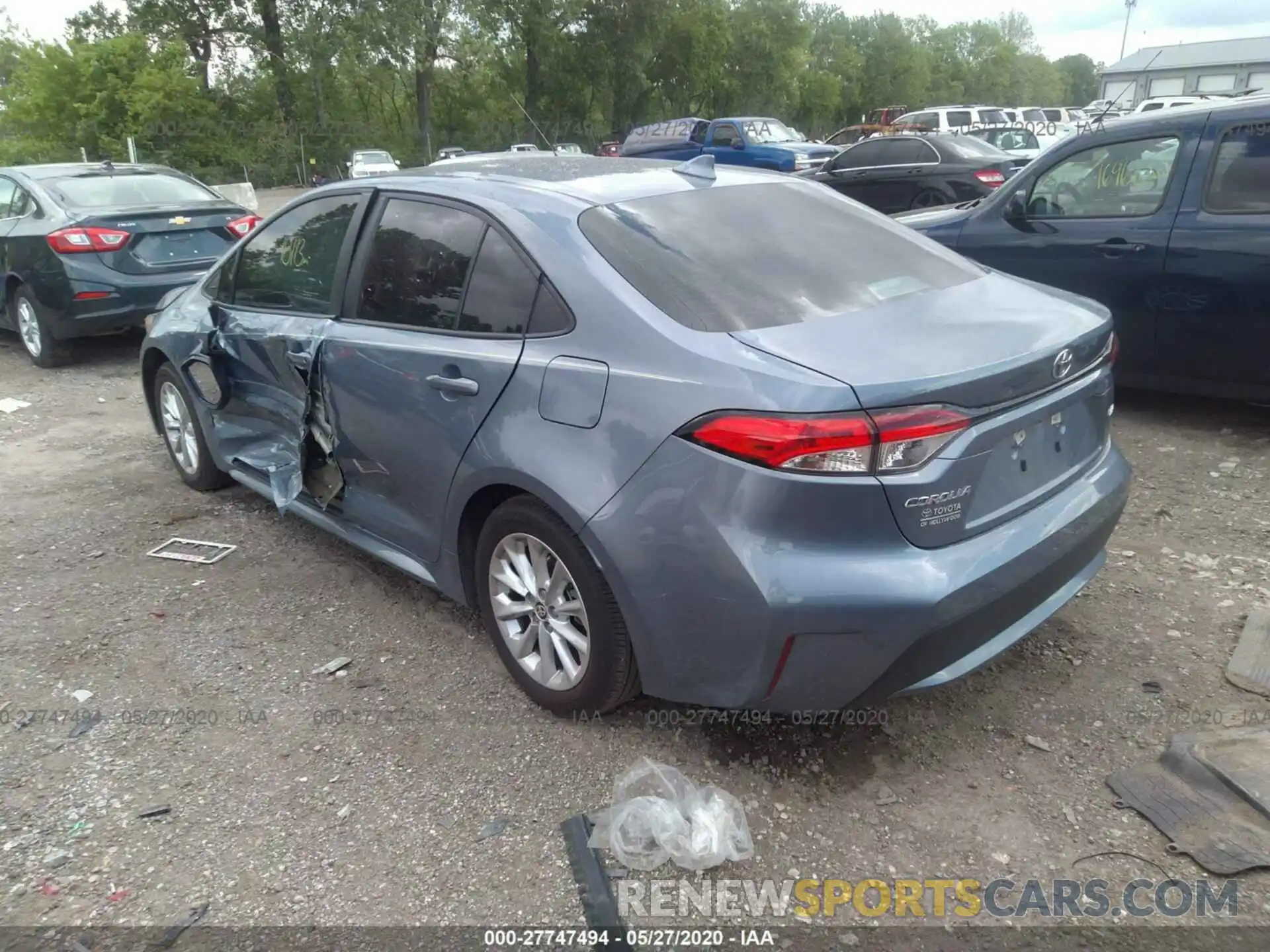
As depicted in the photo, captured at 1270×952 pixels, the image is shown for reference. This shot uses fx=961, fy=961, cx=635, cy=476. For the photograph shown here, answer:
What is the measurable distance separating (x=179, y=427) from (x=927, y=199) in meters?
9.67

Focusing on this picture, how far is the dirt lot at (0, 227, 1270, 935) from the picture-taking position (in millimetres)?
2455

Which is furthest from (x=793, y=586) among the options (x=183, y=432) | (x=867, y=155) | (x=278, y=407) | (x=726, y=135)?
(x=726, y=135)

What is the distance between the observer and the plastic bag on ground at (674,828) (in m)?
2.47

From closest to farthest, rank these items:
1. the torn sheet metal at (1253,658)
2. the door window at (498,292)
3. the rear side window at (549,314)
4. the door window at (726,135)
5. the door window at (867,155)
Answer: the rear side window at (549,314), the door window at (498,292), the torn sheet metal at (1253,658), the door window at (867,155), the door window at (726,135)

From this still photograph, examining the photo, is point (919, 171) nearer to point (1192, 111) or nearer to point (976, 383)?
point (1192, 111)

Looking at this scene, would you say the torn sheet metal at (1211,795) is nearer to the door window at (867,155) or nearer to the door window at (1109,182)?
the door window at (1109,182)

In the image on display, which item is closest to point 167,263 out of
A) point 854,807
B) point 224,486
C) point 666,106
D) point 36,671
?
point 224,486

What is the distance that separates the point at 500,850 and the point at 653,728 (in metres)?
0.65

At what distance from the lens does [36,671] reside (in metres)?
3.51

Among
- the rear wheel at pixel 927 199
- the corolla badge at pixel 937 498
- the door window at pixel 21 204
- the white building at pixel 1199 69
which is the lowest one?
the corolla badge at pixel 937 498

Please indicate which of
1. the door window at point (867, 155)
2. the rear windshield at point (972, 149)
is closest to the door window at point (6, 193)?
the door window at point (867, 155)

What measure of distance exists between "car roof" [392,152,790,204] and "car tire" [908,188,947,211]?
8.92m

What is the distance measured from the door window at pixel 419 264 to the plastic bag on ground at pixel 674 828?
1.60 meters

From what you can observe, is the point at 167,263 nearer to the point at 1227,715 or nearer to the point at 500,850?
the point at 500,850
